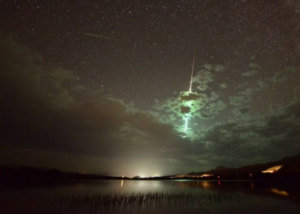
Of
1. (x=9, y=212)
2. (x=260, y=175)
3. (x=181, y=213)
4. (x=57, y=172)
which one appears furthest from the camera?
(x=57, y=172)

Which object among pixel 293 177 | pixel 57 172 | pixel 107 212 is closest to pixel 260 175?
pixel 293 177

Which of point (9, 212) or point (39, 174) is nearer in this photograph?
point (9, 212)

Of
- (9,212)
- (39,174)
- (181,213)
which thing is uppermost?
(181,213)

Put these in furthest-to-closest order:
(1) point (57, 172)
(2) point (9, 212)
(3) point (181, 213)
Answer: (1) point (57, 172) < (3) point (181, 213) < (2) point (9, 212)

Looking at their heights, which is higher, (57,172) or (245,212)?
(245,212)

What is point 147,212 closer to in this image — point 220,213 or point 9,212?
point 220,213

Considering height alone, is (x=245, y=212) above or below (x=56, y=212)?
above

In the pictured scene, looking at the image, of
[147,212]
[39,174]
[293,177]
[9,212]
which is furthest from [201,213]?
[39,174]

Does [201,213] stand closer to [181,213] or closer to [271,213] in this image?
[181,213]

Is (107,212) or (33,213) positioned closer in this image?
(33,213)
